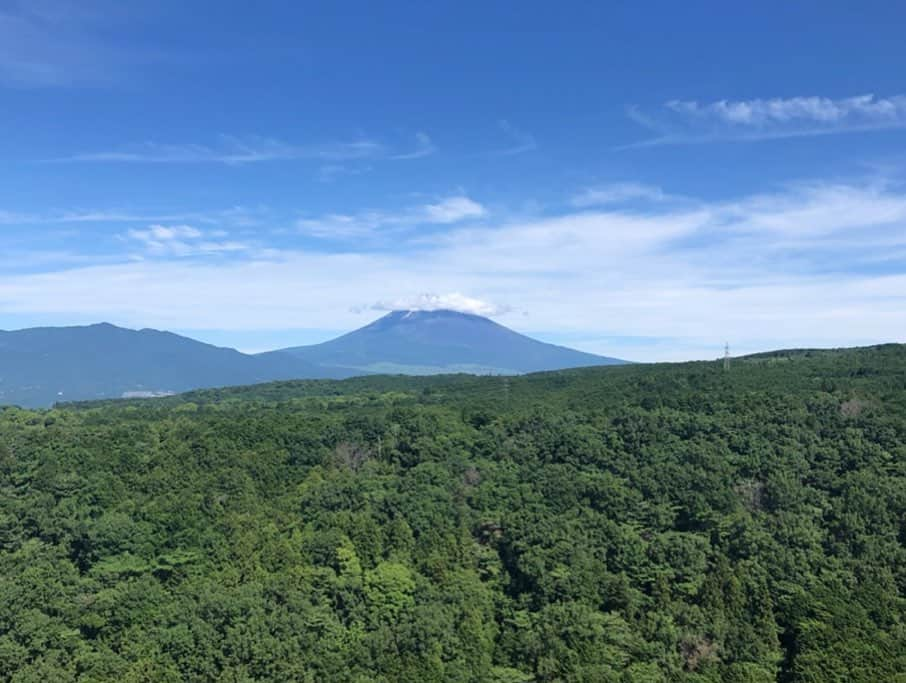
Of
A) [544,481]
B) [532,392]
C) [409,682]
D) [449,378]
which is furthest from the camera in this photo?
[449,378]

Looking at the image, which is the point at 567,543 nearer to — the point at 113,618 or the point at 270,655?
the point at 270,655

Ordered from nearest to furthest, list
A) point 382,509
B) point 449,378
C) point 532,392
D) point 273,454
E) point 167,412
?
point 382,509, point 273,454, point 167,412, point 532,392, point 449,378

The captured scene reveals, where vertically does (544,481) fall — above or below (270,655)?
above

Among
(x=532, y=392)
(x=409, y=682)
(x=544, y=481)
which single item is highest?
(x=532, y=392)

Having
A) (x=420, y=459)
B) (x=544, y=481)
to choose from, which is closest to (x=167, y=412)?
(x=420, y=459)

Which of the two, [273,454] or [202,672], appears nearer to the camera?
[202,672]

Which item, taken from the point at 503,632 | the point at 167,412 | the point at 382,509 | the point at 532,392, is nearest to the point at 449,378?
the point at 532,392
